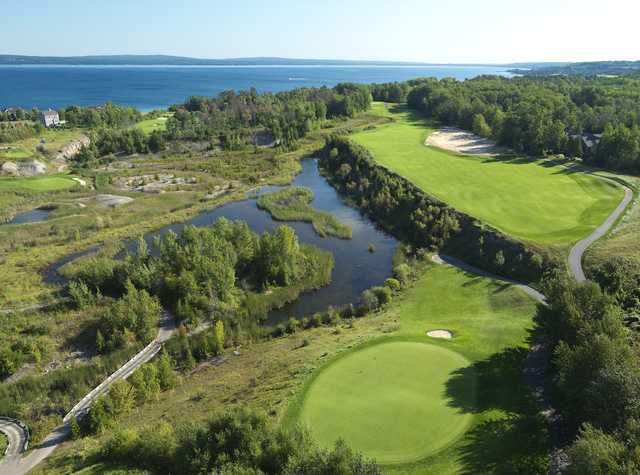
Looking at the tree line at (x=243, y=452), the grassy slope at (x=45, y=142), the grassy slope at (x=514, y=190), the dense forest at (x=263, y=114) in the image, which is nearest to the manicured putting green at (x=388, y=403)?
the tree line at (x=243, y=452)

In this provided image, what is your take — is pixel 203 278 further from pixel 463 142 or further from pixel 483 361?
pixel 463 142

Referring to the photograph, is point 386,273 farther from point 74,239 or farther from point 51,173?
point 51,173

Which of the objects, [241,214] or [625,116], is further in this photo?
[625,116]

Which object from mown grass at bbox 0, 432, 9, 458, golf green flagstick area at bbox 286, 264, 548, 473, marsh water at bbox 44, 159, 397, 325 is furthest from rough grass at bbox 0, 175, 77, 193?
golf green flagstick area at bbox 286, 264, 548, 473

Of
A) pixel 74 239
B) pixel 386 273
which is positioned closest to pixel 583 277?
pixel 386 273

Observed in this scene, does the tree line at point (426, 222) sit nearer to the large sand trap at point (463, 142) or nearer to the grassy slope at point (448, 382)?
Result: the grassy slope at point (448, 382)

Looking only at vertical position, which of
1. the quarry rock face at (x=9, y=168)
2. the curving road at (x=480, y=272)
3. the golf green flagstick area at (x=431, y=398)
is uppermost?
the quarry rock face at (x=9, y=168)

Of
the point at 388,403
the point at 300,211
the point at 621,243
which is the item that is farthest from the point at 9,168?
the point at 621,243
